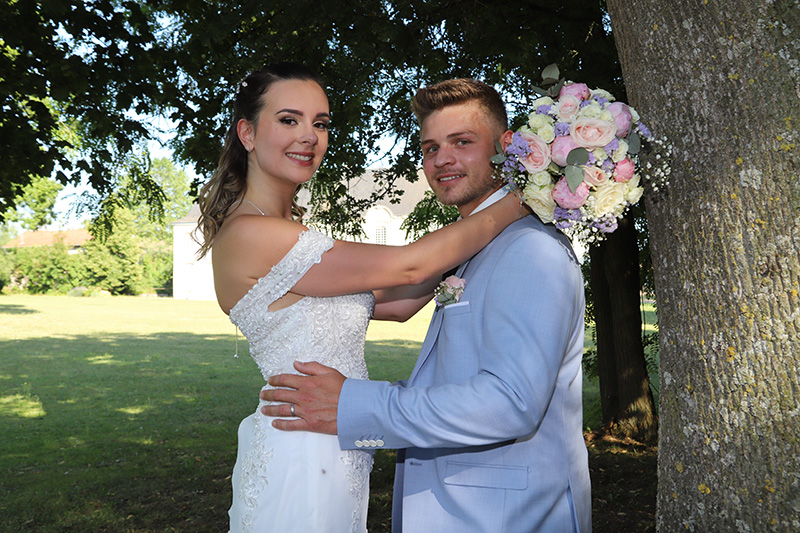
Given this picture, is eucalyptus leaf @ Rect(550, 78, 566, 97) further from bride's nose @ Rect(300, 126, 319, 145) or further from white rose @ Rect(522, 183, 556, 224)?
bride's nose @ Rect(300, 126, 319, 145)

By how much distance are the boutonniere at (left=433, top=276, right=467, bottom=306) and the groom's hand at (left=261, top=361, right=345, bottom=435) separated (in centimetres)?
55

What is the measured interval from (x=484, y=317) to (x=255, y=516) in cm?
149

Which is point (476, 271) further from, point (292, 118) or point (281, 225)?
point (292, 118)

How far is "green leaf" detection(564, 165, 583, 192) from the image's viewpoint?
7.58ft

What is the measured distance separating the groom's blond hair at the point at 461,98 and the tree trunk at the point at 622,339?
6449 mm

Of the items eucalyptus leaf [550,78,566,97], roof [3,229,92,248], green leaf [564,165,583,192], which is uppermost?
roof [3,229,92,248]

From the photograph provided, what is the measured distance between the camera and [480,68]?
8.89 meters

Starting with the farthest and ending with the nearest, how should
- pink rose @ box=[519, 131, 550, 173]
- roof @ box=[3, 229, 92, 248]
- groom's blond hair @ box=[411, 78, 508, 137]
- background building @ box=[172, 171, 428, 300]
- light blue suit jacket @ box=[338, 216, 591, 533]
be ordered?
roof @ box=[3, 229, 92, 248], background building @ box=[172, 171, 428, 300], groom's blond hair @ box=[411, 78, 508, 137], pink rose @ box=[519, 131, 550, 173], light blue suit jacket @ box=[338, 216, 591, 533]

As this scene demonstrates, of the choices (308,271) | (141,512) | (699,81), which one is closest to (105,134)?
(141,512)

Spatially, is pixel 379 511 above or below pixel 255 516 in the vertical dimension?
below

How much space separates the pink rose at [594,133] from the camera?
2.31 meters

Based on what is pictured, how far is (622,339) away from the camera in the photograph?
9.34 metres

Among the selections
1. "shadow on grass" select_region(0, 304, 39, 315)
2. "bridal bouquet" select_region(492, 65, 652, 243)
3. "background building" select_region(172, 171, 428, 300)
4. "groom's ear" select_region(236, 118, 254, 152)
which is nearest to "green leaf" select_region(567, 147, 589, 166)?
"bridal bouquet" select_region(492, 65, 652, 243)

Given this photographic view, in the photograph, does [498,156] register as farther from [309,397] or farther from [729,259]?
[309,397]
